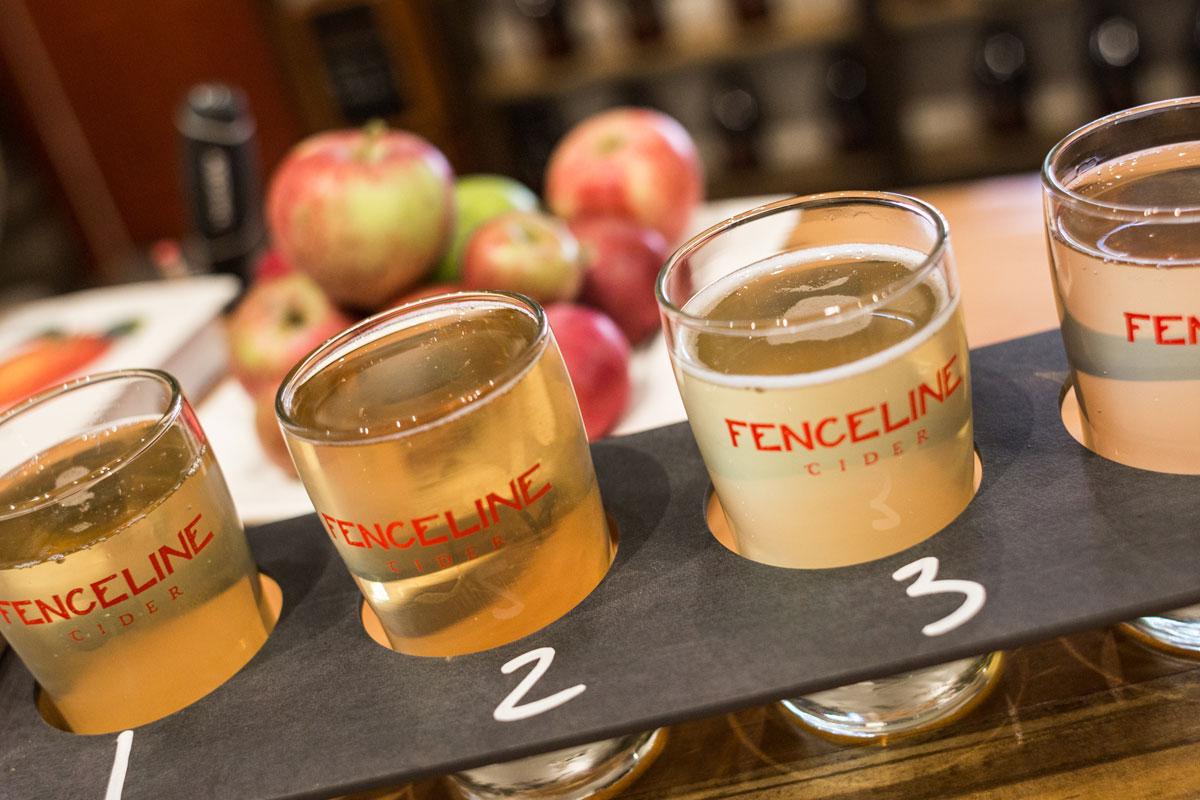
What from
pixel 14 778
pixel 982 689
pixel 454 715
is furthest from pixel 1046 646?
pixel 14 778

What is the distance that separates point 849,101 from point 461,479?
7.99 ft

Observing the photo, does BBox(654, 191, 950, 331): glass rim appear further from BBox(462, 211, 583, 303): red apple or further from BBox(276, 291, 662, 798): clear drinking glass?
BBox(462, 211, 583, 303): red apple

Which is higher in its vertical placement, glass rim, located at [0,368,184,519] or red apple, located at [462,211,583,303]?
glass rim, located at [0,368,184,519]

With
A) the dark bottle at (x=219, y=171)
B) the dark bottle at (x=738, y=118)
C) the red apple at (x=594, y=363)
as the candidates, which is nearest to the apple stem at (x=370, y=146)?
the red apple at (x=594, y=363)

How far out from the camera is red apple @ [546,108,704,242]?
131 cm

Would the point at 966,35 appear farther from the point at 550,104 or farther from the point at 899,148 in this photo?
the point at 550,104

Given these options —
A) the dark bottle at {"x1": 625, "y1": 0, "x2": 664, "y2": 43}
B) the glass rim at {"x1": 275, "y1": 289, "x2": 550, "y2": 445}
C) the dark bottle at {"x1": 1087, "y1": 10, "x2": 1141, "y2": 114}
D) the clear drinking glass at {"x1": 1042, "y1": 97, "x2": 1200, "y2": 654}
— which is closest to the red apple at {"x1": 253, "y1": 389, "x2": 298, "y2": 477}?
the glass rim at {"x1": 275, "y1": 289, "x2": 550, "y2": 445}

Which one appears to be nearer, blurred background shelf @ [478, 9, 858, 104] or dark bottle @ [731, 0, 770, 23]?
blurred background shelf @ [478, 9, 858, 104]

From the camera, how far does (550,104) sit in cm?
299

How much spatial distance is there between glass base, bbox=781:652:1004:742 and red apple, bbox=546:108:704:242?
778 mm

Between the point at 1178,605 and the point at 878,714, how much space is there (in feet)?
0.58

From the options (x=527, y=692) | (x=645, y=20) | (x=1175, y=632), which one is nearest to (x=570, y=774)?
(x=527, y=692)

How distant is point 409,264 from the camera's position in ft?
3.63

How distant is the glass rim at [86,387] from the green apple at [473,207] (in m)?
0.49
